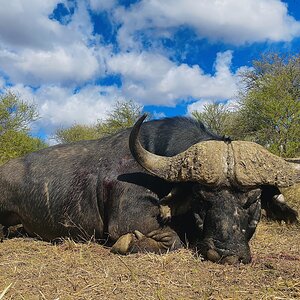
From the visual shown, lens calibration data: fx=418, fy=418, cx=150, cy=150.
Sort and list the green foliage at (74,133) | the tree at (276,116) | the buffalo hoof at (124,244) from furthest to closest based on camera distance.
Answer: the green foliage at (74,133), the tree at (276,116), the buffalo hoof at (124,244)

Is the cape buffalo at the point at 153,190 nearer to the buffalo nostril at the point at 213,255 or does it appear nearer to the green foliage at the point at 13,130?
the buffalo nostril at the point at 213,255

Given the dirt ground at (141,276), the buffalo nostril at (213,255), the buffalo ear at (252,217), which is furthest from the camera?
the buffalo ear at (252,217)

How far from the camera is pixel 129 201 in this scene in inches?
186

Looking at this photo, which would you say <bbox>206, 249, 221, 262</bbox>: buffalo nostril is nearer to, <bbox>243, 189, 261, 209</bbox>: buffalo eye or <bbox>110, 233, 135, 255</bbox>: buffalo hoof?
<bbox>243, 189, 261, 209</bbox>: buffalo eye

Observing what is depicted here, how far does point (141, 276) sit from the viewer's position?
3.35 meters

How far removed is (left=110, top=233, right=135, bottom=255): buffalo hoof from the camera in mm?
4320

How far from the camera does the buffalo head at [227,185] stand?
3.85 metres

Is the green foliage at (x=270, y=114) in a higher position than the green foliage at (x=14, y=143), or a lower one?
higher

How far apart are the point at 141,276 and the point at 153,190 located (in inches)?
59.0

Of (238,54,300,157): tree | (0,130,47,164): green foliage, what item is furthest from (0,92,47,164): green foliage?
(238,54,300,157): tree

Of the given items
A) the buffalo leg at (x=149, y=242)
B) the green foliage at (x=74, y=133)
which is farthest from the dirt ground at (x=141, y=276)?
the green foliage at (x=74, y=133)

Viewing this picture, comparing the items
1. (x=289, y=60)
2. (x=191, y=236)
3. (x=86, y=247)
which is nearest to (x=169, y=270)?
(x=191, y=236)

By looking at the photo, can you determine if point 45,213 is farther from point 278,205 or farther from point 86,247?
point 278,205

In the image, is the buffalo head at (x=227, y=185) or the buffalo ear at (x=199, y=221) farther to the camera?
the buffalo ear at (x=199, y=221)
